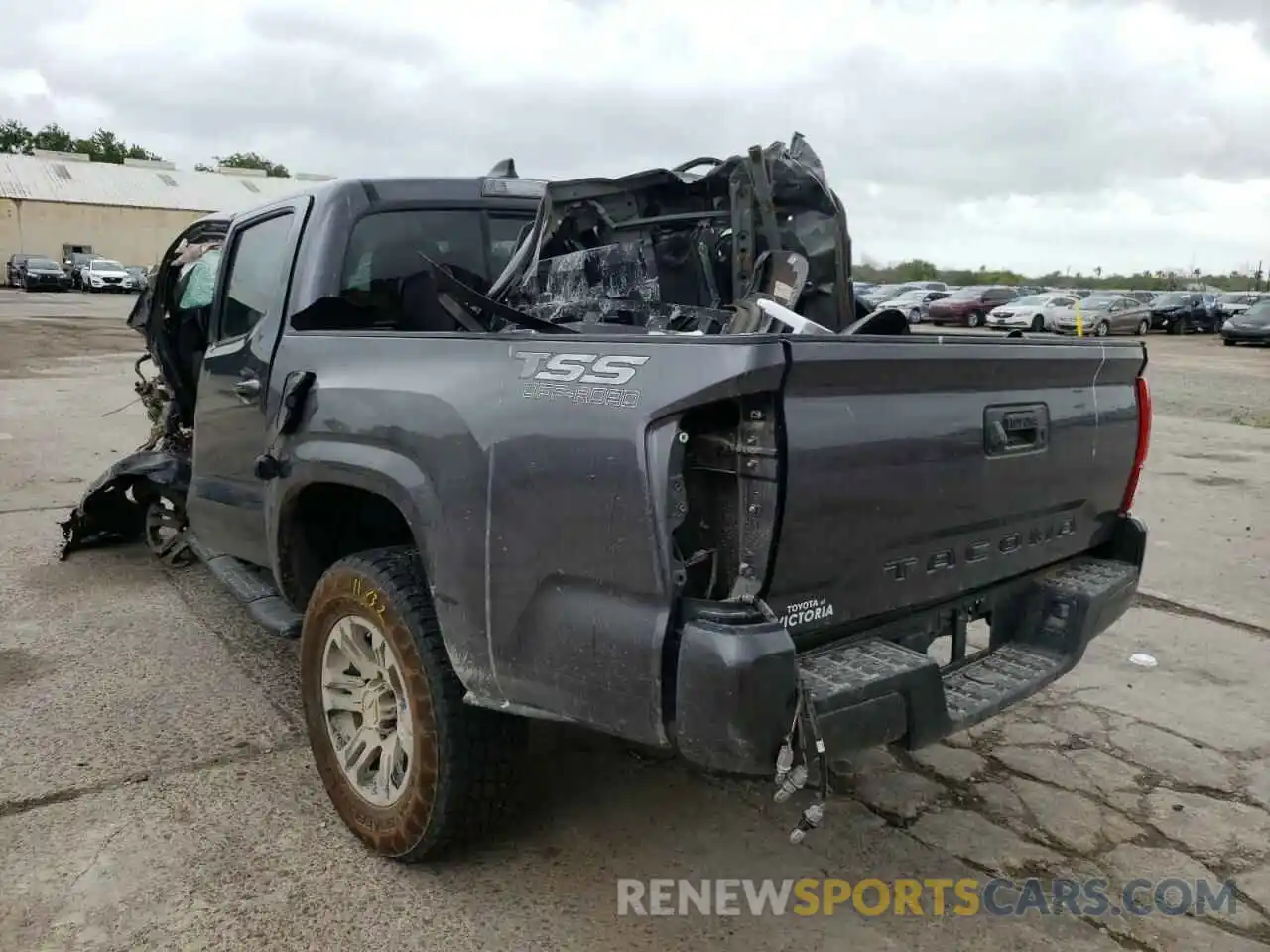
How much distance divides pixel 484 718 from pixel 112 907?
115 centimetres

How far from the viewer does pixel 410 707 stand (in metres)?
2.85

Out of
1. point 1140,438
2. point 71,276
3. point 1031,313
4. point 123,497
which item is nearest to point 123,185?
point 71,276

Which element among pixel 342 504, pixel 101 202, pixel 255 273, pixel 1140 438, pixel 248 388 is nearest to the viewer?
pixel 1140 438

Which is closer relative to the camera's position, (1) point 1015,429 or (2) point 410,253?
(1) point 1015,429

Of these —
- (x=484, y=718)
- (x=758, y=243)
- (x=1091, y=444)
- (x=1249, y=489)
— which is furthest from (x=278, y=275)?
(x=1249, y=489)

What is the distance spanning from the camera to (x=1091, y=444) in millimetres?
3203

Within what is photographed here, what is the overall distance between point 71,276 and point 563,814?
52.5m

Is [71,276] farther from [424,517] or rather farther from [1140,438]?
[1140,438]

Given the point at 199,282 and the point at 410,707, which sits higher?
the point at 199,282

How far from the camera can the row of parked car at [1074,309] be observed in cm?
3277

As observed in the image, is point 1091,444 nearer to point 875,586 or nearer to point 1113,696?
point 875,586

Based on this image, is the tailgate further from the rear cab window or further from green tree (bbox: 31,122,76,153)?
green tree (bbox: 31,122,76,153)

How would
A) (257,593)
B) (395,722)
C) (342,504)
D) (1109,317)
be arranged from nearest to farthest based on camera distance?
(395,722), (342,504), (257,593), (1109,317)

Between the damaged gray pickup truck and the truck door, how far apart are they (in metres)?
0.02
